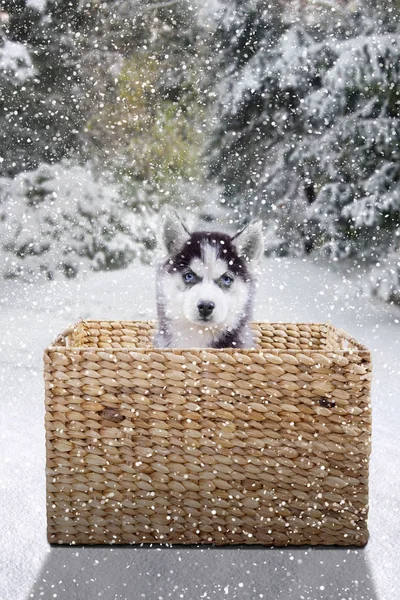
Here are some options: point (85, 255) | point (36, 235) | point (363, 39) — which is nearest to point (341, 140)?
point (363, 39)

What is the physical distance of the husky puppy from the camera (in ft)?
4.22

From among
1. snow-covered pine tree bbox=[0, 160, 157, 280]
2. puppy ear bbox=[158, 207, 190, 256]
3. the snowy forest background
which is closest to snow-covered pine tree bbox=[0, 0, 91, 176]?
the snowy forest background

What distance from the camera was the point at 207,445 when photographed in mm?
1105

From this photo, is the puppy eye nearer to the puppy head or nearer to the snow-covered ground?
the puppy head

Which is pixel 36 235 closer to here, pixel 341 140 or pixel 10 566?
pixel 341 140

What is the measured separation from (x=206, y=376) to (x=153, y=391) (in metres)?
0.09

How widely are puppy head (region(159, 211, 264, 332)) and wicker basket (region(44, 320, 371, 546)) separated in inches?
7.8

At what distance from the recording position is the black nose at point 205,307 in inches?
49.5

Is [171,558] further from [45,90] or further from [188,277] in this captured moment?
[45,90]

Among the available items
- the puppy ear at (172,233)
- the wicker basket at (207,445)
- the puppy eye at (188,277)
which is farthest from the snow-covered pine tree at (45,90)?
the wicker basket at (207,445)

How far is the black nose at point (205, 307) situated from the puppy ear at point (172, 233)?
0.56 feet

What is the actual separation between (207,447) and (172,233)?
0.47 m

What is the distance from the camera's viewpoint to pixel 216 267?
1.34 metres

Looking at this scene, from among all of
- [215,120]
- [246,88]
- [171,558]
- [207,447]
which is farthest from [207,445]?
[246,88]
